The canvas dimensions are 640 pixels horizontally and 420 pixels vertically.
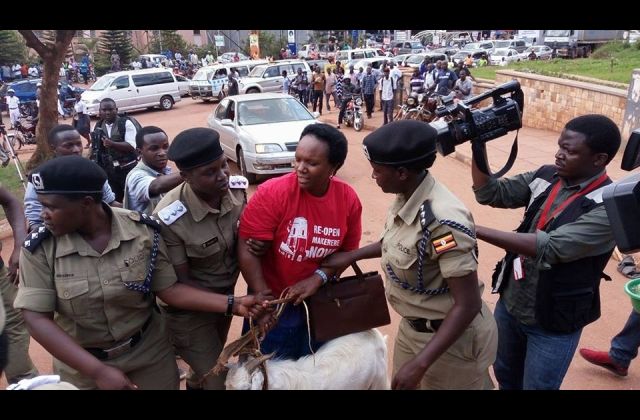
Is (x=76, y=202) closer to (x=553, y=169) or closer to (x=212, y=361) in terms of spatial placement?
(x=212, y=361)

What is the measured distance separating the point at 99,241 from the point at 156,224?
25 cm

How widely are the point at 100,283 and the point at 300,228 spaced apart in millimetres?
907

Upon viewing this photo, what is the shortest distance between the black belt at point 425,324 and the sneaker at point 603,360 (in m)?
2.22

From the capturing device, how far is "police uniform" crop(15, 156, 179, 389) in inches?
75.4

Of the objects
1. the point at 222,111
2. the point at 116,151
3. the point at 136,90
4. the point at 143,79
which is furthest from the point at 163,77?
the point at 116,151

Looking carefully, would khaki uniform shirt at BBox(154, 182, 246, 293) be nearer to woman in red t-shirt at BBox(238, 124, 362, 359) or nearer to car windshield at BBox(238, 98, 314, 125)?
woman in red t-shirt at BBox(238, 124, 362, 359)

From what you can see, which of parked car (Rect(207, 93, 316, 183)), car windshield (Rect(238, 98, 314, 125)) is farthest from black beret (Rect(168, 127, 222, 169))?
car windshield (Rect(238, 98, 314, 125))

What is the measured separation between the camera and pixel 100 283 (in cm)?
198

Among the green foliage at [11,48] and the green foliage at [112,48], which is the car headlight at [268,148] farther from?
the green foliage at [11,48]

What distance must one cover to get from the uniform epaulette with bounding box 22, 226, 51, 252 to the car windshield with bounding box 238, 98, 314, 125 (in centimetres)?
755

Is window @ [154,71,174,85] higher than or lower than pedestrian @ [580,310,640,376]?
higher

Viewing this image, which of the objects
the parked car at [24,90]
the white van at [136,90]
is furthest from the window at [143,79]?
the parked car at [24,90]
